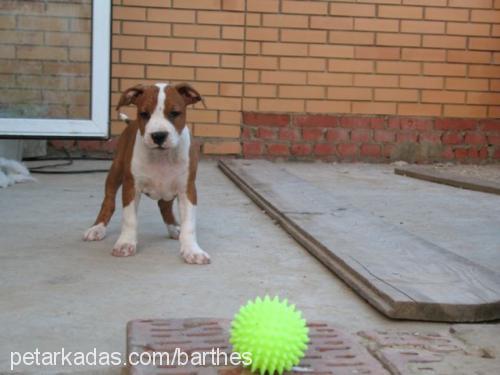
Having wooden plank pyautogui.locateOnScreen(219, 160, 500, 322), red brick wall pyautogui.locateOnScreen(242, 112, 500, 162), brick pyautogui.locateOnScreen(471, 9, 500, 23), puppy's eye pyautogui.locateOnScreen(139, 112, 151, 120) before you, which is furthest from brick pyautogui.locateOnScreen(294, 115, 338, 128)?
puppy's eye pyautogui.locateOnScreen(139, 112, 151, 120)

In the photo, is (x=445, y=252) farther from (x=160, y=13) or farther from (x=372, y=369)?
(x=160, y=13)

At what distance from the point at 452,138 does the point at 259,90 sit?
219cm

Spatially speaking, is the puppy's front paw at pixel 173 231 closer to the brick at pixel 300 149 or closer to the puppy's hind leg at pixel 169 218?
the puppy's hind leg at pixel 169 218

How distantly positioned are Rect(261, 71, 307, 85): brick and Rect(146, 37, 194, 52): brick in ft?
2.69

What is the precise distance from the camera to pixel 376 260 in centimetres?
372

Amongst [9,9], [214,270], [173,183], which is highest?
[9,9]

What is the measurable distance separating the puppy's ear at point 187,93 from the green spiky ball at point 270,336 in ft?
6.28

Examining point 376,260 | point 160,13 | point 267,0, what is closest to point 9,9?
point 160,13

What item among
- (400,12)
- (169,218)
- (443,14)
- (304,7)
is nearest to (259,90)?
(304,7)

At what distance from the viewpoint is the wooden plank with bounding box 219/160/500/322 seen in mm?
3016

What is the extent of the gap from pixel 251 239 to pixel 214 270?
29.8 inches

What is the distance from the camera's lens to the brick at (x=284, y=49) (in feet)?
27.8

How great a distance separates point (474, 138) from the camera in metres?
8.85

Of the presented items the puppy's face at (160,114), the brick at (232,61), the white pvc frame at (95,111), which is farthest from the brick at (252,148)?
the puppy's face at (160,114)
